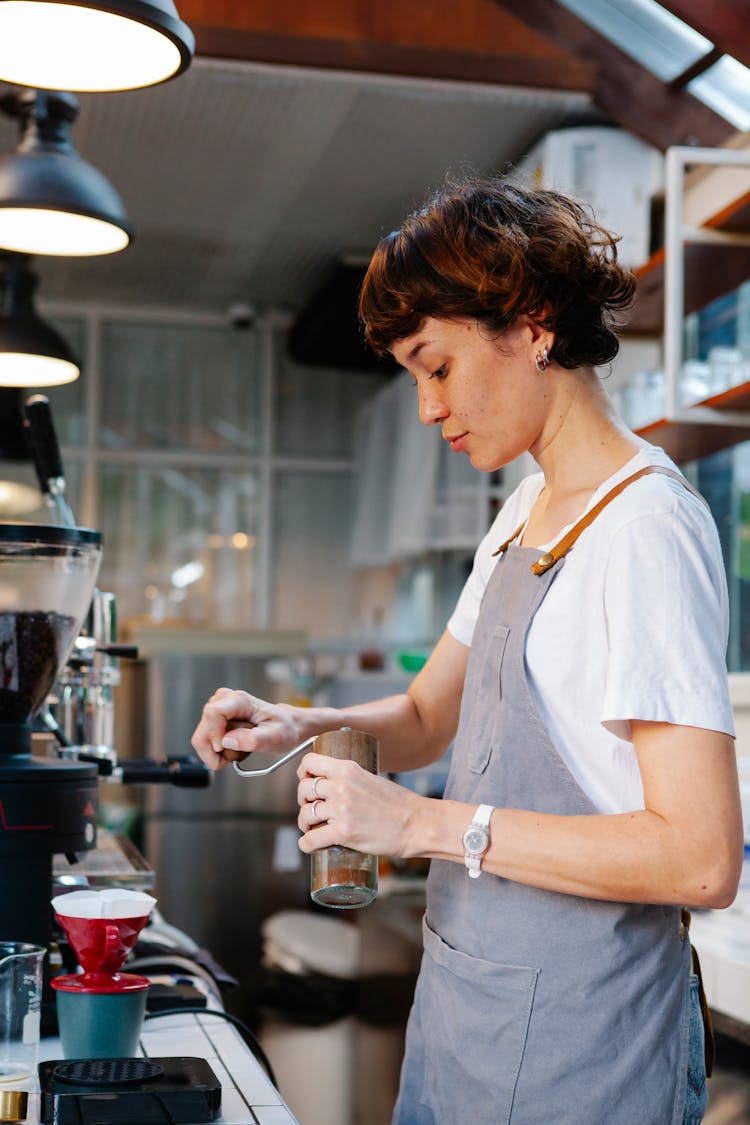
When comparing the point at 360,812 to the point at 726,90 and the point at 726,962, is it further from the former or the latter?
the point at 726,90

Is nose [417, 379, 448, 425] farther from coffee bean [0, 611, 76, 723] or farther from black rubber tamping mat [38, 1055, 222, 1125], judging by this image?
black rubber tamping mat [38, 1055, 222, 1125]

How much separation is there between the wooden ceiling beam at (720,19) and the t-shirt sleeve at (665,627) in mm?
2297

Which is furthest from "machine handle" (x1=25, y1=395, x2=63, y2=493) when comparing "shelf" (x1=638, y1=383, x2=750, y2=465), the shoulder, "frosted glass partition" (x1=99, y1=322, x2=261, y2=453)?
"frosted glass partition" (x1=99, y1=322, x2=261, y2=453)

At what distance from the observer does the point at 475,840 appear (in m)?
1.12

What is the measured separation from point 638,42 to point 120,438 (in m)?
3.65

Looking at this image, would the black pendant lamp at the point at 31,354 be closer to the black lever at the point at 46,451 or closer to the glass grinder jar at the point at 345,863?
the black lever at the point at 46,451

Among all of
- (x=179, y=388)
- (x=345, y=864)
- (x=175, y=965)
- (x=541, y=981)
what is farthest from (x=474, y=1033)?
(x=179, y=388)

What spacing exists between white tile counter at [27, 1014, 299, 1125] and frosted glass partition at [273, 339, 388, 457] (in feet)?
18.0

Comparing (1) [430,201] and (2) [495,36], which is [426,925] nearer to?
(1) [430,201]

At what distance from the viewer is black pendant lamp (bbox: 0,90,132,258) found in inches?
92.5

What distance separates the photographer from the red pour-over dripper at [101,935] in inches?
48.3

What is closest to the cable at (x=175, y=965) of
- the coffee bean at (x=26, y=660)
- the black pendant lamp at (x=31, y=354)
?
the coffee bean at (x=26, y=660)

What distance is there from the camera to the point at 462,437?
1326mm

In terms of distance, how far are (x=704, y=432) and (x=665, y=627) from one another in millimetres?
2024
